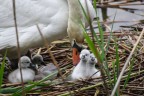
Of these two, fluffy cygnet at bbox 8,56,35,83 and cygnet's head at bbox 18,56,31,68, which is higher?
cygnet's head at bbox 18,56,31,68

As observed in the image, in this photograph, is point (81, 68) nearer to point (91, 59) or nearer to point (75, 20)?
point (91, 59)

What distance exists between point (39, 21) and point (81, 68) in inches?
21.9

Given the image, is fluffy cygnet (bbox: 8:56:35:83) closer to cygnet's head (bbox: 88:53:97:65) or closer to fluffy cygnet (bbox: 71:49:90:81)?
fluffy cygnet (bbox: 71:49:90:81)

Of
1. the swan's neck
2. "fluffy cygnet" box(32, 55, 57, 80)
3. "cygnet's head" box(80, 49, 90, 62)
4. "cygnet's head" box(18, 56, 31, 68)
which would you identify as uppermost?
the swan's neck

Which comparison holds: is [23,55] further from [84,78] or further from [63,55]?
[84,78]

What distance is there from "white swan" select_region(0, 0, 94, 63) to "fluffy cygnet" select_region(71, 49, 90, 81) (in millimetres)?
163

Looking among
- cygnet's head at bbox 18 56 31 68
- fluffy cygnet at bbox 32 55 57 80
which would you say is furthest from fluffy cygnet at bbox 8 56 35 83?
fluffy cygnet at bbox 32 55 57 80

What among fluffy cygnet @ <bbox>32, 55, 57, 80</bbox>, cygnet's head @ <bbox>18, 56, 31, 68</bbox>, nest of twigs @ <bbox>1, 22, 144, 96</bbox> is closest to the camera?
nest of twigs @ <bbox>1, 22, 144, 96</bbox>

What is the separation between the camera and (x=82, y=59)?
4973mm

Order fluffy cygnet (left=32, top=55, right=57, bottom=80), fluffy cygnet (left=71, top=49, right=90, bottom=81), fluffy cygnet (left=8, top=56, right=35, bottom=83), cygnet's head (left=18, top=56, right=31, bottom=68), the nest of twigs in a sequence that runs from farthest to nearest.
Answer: fluffy cygnet (left=32, top=55, right=57, bottom=80) → cygnet's head (left=18, top=56, right=31, bottom=68) → fluffy cygnet (left=8, top=56, right=35, bottom=83) → fluffy cygnet (left=71, top=49, right=90, bottom=81) → the nest of twigs

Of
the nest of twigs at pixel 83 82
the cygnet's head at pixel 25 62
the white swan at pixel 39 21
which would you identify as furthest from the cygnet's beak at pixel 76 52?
the cygnet's head at pixel 25 62

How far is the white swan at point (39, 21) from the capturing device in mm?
5008

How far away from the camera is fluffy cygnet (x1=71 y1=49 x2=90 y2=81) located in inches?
194

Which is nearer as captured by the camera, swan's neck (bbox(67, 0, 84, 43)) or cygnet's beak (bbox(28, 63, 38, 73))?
swan's neck (bbox(67, 0, 84, 43))
